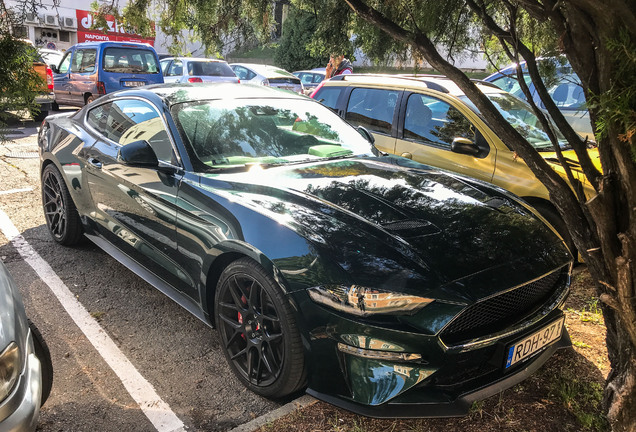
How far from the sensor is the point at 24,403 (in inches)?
74.5

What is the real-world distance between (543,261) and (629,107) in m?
1.12

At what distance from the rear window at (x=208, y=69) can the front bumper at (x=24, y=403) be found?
13044 mm

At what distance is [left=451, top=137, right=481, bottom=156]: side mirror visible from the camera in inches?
187

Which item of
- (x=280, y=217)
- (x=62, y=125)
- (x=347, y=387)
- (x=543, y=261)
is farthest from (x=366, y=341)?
(x=62, y=125)

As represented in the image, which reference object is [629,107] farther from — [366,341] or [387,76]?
[387,76]

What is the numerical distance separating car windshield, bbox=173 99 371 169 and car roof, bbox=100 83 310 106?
79 millimetres

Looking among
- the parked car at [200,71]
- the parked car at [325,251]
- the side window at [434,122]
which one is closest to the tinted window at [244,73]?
the parked car at [200,71]

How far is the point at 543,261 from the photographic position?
2680 mm

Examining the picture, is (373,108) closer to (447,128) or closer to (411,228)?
(447,128)

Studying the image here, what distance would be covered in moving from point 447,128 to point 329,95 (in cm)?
174

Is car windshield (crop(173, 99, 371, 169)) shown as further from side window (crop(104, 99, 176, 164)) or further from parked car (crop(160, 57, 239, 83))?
parked car (crop(160, 57, 239, 83))

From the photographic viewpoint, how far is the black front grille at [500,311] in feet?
7.47

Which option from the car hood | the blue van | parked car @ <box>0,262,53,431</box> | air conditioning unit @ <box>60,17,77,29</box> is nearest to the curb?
the car hood

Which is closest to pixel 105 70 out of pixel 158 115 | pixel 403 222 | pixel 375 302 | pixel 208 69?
pixel 208 69
